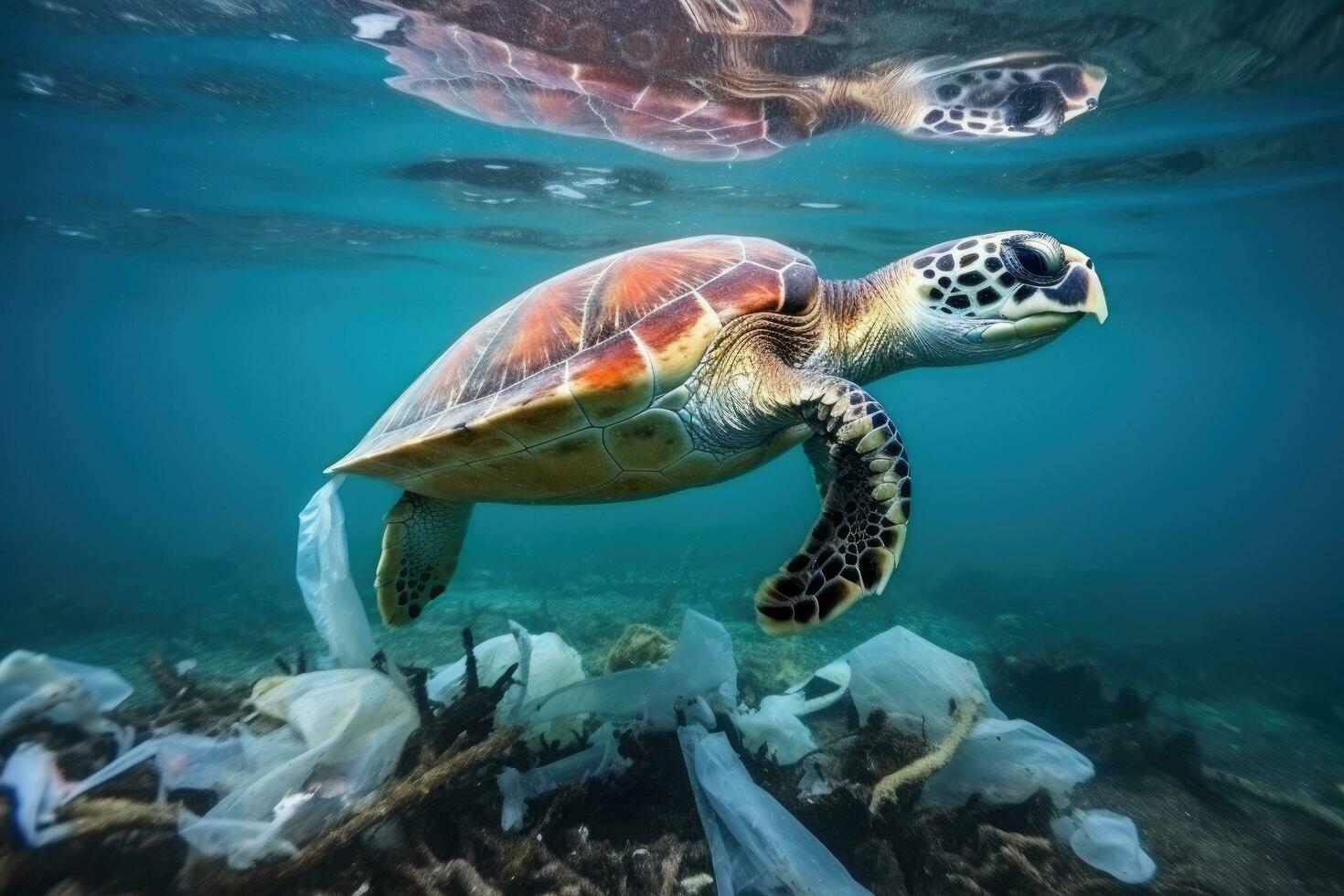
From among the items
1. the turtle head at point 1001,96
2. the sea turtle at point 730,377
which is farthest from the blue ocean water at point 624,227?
the sea turtle at point 730,377

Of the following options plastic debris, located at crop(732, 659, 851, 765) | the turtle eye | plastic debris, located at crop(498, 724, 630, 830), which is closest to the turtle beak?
the turtle eye

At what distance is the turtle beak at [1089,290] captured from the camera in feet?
9.46

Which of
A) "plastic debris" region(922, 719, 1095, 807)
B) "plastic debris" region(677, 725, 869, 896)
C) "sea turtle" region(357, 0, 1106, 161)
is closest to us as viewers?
"plastic debris" region(677, 725, 869, 896)

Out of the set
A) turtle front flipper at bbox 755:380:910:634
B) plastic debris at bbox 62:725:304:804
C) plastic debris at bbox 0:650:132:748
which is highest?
turtle front flipper at bbox 755:380:910:634

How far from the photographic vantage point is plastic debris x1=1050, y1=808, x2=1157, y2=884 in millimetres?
2814

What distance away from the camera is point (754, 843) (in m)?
2.61

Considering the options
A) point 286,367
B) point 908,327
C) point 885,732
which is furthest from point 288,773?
point 286,367

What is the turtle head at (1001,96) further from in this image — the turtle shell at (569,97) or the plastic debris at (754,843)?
the plastic debris at (754,843)

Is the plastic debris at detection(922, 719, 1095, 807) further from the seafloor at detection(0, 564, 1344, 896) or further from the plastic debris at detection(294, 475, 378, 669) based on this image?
the plastic debris at detection(294, 475, 378, 669)

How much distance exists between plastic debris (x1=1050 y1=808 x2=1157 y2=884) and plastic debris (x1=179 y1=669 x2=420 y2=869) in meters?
3.65

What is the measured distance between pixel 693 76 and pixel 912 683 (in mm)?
7846

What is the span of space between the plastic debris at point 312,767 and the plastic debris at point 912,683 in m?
2.81

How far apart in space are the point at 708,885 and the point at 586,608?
8.88m

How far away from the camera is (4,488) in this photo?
170ft
